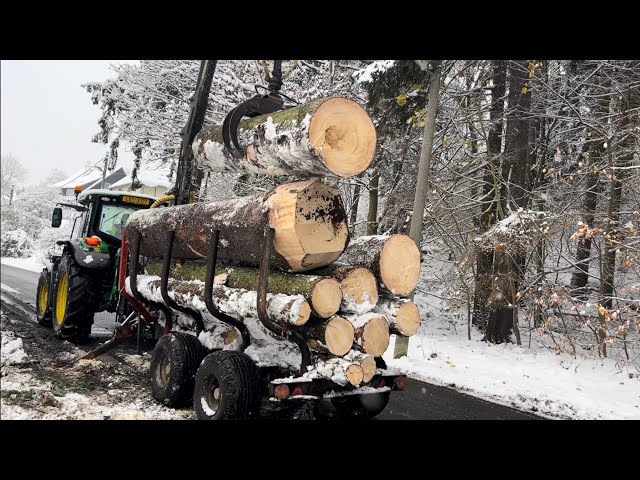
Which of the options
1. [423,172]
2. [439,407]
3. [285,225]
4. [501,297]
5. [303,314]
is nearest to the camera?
[303,314]

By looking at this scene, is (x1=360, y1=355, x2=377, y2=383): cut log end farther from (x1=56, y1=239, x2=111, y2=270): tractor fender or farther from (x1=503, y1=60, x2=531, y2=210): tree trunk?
(x1=503, y1=60, x2=531, y2=210): tree trunk

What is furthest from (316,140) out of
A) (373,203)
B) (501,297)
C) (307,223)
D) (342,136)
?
(373,203)

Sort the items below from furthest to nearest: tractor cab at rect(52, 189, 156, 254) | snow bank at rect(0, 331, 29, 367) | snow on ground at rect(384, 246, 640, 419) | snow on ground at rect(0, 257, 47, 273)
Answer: snow on ground at rect(0, 257, 47, 273)
tractor cab at rect(52, 189, 156, 254)
snow on ground at rect(384, 246, 640, 419)
snow bank at rect(0, 331, 29, 367)

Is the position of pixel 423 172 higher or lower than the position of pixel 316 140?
higher

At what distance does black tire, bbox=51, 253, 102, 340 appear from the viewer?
24.4 ft

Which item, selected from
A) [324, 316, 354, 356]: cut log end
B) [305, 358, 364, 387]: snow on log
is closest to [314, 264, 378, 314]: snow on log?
[324, 316, 354, 356]: cut log end

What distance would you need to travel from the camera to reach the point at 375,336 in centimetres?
439

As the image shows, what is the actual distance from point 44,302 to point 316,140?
7372 mm

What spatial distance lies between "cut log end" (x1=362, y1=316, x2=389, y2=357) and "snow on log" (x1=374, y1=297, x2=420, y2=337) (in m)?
0.22

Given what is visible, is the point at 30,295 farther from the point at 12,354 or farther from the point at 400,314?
the point at 400,314

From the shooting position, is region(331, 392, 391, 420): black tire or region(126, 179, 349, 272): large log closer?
region(126, 179, 349, 272): large log

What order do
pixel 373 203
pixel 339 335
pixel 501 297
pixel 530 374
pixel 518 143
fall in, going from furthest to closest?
1. pixel 373 203
2. pixel 518 143
3. pixel 501 297
4. pixel 530 374
5. pixel 339 335

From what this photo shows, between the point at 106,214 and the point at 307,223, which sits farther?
the point at 106,214

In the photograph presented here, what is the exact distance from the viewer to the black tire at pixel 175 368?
4871mm
